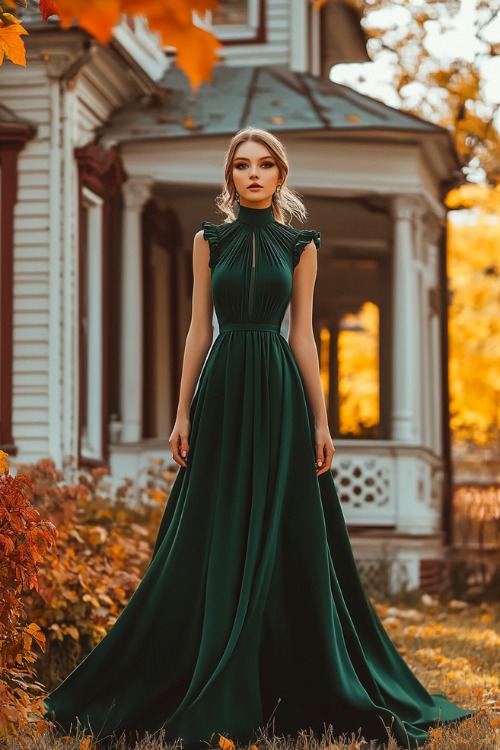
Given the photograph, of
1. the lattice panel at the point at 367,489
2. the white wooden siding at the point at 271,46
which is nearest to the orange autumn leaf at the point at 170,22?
the lattice panel at the point at 367,489

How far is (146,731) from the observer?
4.18 metres

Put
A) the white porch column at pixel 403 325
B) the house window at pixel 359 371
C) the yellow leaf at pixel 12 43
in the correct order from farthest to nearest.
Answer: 1. the house window at pixel 359 371
2. the white porch column at pixel 403 325
3. the yellow leaf at pixel 12 43

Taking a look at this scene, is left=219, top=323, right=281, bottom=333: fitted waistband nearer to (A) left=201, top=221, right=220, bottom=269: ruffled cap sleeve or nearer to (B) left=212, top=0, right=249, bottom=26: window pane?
(A) left=201, top=221, right=220, bottom=269: ruffled cap sleeve

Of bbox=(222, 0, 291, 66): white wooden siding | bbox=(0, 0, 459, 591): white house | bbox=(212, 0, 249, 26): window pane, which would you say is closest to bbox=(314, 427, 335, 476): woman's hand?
bbox=(0, 0, 459, 591): white house

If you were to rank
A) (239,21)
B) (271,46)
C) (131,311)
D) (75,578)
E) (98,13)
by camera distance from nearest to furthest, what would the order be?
1. (98,13)
2. (75,578)
3. (131,311)
4. (271,46)
5. (239,21)

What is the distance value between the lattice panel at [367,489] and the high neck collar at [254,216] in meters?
6.91

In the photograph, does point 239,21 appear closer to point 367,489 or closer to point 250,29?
point 250,29

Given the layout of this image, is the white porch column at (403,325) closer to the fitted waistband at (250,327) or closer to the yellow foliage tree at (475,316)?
the fitted waistband at (250,327)

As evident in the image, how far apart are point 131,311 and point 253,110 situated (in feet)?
7.55

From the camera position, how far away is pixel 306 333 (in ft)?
15.2

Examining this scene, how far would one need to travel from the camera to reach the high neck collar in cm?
462

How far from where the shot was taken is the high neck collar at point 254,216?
182 inches

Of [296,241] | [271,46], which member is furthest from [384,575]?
[296,241]

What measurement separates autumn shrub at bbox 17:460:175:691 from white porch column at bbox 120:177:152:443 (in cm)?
396
